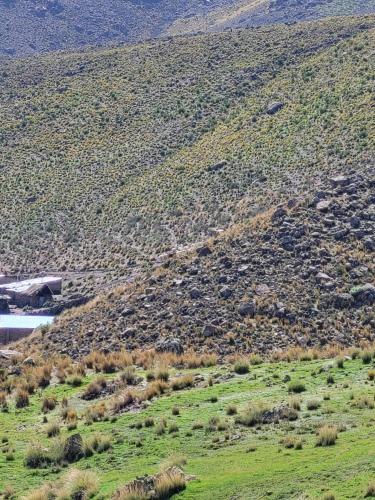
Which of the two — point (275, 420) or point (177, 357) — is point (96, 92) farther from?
point (275, 420)

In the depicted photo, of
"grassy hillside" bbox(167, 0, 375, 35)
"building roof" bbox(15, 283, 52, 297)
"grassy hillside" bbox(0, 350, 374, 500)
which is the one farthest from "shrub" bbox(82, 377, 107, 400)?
"grassy hillside" bbox(167, 0, 375, 35)

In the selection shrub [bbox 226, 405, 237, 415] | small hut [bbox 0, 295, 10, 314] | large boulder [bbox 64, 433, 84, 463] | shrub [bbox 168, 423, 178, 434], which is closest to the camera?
large boulder [bbox 64, 433, 84, 463]

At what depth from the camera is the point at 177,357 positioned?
1292 inches

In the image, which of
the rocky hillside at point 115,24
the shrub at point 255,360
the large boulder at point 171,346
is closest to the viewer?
the shrub at point 255,360

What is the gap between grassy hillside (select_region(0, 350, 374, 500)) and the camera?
1930 cm

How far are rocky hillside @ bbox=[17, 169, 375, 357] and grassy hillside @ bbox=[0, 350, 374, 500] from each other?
496 centimetres

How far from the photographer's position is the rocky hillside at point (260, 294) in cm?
3597

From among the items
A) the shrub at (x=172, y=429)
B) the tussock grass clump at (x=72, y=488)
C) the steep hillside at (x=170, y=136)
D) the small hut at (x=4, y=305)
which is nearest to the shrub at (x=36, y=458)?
the tussock grass clump at (x=72, y=488)

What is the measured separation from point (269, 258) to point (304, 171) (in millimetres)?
24068

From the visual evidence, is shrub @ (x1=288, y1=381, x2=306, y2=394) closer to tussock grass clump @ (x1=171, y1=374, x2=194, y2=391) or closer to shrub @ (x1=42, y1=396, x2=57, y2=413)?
tussock grass clump @ (x1=171, y1=374, x2=194, y2=391)

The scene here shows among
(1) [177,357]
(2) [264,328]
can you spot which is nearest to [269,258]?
(2) [264,328]

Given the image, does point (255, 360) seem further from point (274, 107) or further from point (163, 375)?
point (274, 107)

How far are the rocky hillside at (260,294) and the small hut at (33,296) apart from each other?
534 inches

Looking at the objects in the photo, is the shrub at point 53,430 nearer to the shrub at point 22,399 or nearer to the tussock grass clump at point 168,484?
the shrub at point 22,399
